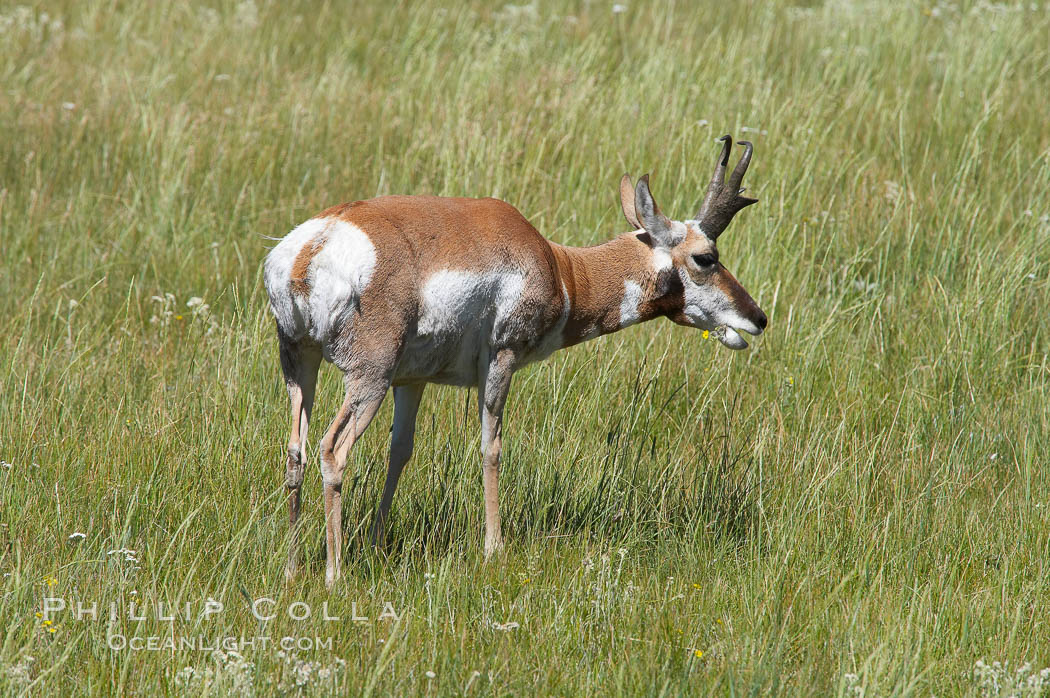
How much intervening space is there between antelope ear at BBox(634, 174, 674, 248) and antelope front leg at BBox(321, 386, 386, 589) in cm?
141

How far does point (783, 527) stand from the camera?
466 cm

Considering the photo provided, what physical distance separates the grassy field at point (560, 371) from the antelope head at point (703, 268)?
27.1 inches

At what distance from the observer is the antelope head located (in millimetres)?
4902

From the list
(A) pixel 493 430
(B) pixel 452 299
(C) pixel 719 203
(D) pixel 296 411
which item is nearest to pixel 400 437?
(A) pixel 493 430

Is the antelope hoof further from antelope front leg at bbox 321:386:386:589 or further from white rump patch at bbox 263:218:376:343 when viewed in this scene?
white rump patch at bbox 263:218:376:343

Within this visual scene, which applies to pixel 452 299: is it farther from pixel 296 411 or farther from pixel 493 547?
pixel 493 547

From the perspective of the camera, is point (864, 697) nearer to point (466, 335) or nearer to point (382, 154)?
point (466, 335)

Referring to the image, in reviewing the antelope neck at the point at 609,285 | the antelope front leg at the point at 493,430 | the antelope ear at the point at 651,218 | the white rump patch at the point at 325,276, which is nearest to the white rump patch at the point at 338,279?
the white rump patch at the point at 325,276

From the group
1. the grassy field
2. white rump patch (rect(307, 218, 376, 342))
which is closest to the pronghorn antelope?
white rump patch (rect(307, 218, 376, 342))

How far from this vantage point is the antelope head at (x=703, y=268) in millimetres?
4902

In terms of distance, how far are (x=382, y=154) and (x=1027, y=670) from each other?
530cm

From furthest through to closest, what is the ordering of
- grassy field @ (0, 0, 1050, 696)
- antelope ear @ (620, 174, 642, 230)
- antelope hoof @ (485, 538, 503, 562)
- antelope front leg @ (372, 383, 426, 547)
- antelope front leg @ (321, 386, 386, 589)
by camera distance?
antelope ear @ (620, 174, 642, 230) → antelope front leg @ (372, 383, 426, 547) → antelope hoof @ (485, 538, 503, 562) → antelope front leg @ (321, 386, 386, 589) → grassy field @ (0, 0, 1050, 696)

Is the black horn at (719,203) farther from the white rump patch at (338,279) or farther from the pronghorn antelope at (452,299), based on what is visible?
the white rump patch at (338,279)

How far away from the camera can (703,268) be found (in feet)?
16.1
